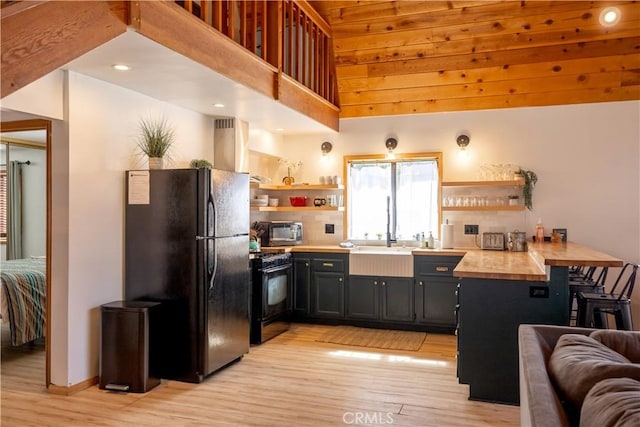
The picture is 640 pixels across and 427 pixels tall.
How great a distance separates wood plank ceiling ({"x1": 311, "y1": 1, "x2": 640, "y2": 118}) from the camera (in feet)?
16.8

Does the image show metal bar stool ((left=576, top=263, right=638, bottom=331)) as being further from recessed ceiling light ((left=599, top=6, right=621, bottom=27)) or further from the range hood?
the range hood

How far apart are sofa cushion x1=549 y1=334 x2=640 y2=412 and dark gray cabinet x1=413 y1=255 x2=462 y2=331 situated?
3454 mm

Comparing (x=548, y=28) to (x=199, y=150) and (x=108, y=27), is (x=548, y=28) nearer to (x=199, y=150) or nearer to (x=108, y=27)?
(x=199, y=150)

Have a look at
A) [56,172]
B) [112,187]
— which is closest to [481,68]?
[112,187]

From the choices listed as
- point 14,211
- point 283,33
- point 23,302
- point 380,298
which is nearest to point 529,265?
point 380,298

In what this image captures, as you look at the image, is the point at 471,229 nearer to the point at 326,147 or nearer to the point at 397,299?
the point at 397,299

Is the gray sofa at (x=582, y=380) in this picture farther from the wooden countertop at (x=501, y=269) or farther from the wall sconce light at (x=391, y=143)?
the wall sconce light at (x=391, y=143)

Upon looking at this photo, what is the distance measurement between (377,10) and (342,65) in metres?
0.81

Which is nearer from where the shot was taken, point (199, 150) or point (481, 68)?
point (199, 150)

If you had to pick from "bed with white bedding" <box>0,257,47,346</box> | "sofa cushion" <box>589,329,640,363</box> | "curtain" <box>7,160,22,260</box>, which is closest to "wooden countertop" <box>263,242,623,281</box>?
"sofa cushion" <box>589,329,640,363</box>

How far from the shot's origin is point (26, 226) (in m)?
6.44

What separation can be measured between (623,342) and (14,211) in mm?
A: 6821

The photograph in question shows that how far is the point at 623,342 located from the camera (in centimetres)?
218
